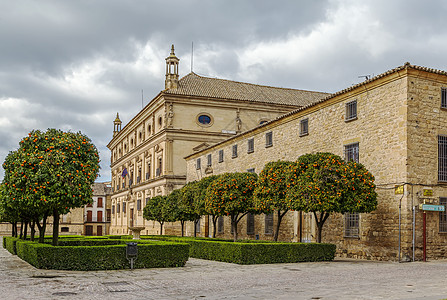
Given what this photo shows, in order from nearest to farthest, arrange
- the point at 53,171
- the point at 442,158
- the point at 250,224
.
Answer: the point at 53,171 < the point at 442,158 < the point at 250,224

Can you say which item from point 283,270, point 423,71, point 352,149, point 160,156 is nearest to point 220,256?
point 283,270

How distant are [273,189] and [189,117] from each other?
30.3 metres

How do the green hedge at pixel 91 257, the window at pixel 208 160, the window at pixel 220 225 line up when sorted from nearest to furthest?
the green hedge at pixel 91 257 < the window at pixel 220 225 < the window at pixel 208 160

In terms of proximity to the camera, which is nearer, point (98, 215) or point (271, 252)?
point (271, 252)

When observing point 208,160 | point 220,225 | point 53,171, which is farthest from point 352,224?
point 208,160

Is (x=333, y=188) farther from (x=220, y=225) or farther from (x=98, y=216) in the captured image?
(x=98, y=216)

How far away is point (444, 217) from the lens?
70.2 feet

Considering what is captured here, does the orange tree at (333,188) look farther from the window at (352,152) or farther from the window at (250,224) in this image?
the window at (250,224)

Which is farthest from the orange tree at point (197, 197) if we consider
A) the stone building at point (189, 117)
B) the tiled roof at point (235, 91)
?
the tiled roof at point (235, 91)

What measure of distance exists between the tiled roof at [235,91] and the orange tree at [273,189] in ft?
97.3

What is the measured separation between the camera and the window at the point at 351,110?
2423 cm

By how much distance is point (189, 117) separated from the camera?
173ft

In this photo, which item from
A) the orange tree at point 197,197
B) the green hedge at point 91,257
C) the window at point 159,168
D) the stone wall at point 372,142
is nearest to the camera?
the green hedge at point 91,257

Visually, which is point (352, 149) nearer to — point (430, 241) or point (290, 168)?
point (290, 168)
